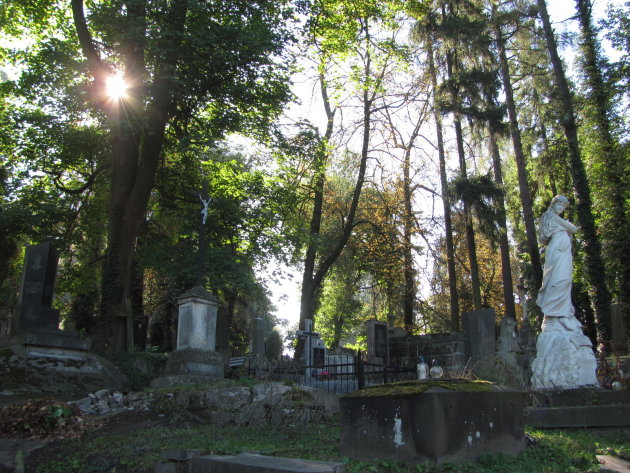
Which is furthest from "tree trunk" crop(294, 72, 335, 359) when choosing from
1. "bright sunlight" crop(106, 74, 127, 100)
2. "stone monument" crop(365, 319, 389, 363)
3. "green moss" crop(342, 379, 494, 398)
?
"green moss" crop(342, 379, 494, 398)

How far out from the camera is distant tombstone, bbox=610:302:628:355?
57.1ft

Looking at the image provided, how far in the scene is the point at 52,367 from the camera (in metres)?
10.2

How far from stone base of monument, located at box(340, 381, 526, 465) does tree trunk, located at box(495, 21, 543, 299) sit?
15265mm

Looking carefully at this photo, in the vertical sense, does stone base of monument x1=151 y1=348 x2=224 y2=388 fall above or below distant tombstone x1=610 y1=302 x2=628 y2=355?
below

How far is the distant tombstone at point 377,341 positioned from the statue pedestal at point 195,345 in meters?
7.89

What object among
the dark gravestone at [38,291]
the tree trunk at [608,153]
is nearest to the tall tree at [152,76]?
the dark gravestone at [38,291]

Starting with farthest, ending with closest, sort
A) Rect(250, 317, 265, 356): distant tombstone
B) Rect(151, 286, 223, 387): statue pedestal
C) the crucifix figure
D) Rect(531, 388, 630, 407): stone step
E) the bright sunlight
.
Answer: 1. Rect(250, 317, 265, 356): distant tombstone
2. the bright sunlight
3. the crucifix figure
4. Rect(151, 286, 223, 387): statue pedestal
5. Rect(531, 388, 630, 407): stone step

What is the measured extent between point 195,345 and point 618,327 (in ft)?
47.7

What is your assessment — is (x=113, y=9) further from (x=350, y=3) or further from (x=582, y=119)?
(x=582, y=119)

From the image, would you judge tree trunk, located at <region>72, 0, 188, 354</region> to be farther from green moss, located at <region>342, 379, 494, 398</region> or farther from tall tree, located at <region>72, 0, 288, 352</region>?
green moss, located at <region>342, 379, 494, 398</region>

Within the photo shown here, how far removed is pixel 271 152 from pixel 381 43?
576cm

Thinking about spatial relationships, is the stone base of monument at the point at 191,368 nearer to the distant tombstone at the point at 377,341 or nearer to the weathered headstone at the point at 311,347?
the weathered headstone at the point at 311,347

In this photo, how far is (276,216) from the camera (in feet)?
60.3

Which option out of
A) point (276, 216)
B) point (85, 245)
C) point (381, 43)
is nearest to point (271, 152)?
point (276, 216)
